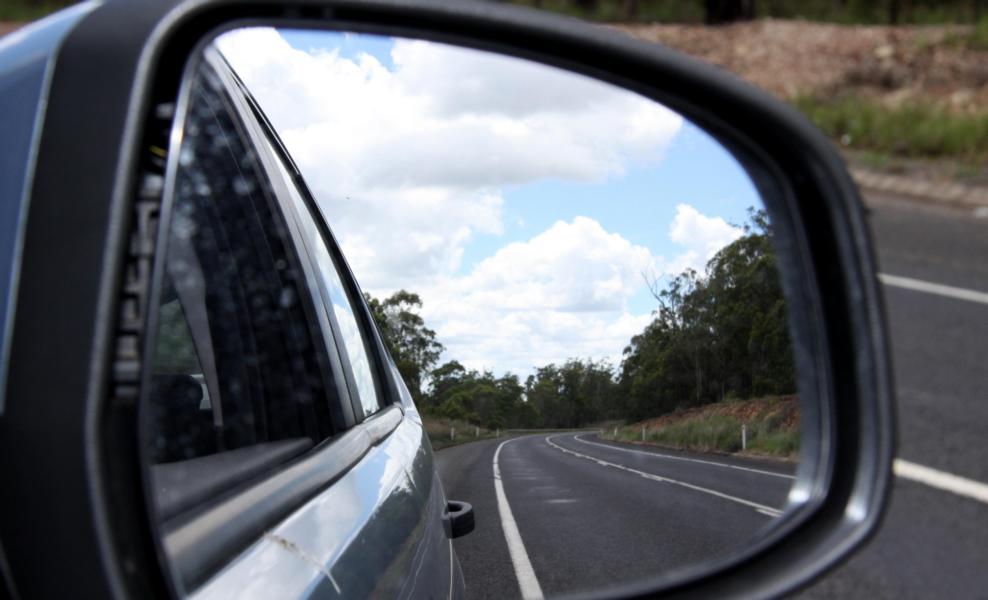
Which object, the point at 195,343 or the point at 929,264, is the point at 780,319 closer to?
the point at 195,343

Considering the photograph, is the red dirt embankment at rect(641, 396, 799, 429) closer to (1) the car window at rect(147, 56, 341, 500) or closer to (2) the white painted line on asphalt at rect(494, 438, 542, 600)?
(2) the white painted line on asphalt at rect(494, 438, 542, 600)

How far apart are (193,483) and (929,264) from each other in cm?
852

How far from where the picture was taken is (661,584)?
1.12 meters

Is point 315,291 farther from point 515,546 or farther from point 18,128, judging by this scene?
point 18,128

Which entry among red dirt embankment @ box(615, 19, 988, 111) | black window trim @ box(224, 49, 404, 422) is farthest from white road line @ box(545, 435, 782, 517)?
red dirt embankment @ box(615, 19, 988, 111)

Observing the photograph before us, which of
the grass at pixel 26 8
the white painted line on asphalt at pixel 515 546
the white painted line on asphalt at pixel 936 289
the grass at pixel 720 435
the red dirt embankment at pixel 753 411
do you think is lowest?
the white painted line on asphalt at pixel 515 546

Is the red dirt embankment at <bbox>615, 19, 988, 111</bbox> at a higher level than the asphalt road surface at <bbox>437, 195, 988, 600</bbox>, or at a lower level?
higher

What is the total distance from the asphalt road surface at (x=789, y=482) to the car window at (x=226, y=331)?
0.24 m

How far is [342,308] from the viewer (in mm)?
1628

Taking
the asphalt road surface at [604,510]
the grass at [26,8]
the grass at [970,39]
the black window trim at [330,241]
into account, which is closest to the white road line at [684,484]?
the asphalt road surface at [604,510]

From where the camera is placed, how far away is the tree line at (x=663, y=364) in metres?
1.19

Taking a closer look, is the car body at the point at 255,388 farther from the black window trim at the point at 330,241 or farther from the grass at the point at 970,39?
the grass at the point at 970,39

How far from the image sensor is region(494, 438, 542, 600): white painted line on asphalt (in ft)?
3.82

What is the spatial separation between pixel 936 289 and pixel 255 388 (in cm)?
790
